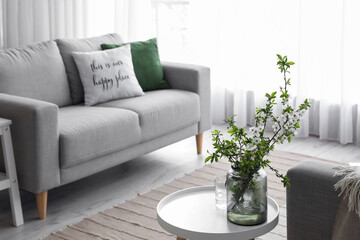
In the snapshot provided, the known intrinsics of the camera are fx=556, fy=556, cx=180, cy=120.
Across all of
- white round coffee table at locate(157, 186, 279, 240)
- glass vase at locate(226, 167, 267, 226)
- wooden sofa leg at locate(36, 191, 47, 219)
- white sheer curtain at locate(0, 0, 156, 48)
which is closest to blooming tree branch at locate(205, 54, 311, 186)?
glass vase at locate(226, 167, 267, 226)

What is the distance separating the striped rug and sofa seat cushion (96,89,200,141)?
364 mm

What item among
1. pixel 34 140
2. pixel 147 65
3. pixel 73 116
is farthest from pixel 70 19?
pixel 34 140

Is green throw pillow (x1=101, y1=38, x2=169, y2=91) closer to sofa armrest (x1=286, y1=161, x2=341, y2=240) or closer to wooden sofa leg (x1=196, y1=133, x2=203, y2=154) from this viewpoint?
wooden sofa leg (x1=196, y1=133, x2=203, y2=154)

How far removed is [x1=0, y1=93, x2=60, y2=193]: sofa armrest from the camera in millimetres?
2791

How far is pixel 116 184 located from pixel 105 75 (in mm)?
721

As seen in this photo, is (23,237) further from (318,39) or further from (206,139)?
(318,39)

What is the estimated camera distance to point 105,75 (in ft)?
11.9

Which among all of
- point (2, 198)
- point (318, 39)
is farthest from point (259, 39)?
point (2, 198)

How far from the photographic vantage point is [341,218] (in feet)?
6.27

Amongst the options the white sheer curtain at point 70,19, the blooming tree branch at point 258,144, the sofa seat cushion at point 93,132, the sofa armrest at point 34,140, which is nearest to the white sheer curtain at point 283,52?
the white sheer curtain at point 70,19

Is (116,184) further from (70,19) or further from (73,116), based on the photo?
(70,19)

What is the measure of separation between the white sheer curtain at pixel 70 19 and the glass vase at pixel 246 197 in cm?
287

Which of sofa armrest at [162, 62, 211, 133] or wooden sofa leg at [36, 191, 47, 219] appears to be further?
sofa armrest at [162, 62, 211, 133]

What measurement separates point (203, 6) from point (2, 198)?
252cm
